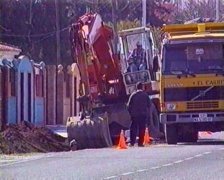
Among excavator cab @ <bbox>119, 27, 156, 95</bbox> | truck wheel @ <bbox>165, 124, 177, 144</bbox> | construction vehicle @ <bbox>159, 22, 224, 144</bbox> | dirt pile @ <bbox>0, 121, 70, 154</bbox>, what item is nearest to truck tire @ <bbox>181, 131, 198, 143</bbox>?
truck wheel @ <bbox>165, 124, 177, 144</bbox>

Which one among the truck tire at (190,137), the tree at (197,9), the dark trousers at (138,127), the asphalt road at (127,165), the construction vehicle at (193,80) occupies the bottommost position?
the asphalt road at (127,165)

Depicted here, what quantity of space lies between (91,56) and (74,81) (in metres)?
17.3

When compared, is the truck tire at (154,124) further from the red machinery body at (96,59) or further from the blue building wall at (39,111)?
the blue building wall at (39,111)

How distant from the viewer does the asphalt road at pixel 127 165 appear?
18.6m

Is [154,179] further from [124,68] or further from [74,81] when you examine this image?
[74,81]

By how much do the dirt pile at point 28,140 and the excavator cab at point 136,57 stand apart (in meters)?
3.07

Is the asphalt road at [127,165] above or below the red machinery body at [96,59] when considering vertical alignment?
below

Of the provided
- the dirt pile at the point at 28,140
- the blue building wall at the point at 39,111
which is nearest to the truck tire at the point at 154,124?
the dirt pile at the point at 28,140

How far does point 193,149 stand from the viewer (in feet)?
84.3

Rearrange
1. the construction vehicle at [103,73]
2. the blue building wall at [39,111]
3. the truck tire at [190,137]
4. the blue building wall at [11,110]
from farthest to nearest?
1. the blue building wall at [39,111]
2. the blue building wall at [11,110]
3. the construction vehicle at [103,73]
4. the truck tire at [190,137]

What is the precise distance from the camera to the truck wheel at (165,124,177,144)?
29.2 m

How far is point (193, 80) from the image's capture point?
92.5ft

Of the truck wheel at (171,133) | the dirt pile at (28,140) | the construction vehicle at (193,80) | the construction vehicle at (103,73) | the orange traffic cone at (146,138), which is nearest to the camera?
the construction vehicle at (193,80)

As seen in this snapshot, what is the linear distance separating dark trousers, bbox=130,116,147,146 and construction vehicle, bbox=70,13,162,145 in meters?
1.88
